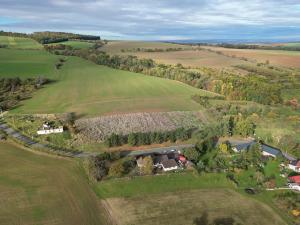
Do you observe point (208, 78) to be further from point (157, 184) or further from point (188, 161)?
point (157, 184)

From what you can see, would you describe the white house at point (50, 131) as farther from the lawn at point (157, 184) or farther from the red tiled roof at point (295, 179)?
the red tiled roof at point (295, 179)

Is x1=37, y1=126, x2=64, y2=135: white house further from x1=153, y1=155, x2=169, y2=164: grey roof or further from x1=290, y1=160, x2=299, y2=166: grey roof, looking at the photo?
x1=290, y1=160, x2=299, y2=166: grey roof

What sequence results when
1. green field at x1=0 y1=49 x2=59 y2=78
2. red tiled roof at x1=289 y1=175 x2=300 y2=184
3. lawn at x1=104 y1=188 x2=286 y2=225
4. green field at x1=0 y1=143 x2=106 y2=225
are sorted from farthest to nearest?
green field at x1=0 y1=49 x2=59 y2=78, red tiled roof at x1=289 y1=175 x2=300 y2=184, lawn at x1=104 y1=188 x2=286 y2=225, green field at x1=0 y1=143 x2=106 y2=225

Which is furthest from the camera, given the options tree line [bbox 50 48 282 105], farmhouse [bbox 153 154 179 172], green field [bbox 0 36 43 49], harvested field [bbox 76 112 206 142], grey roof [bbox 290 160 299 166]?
green field [bbox 0 36 43 49]

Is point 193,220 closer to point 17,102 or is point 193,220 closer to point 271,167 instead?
point 271,167

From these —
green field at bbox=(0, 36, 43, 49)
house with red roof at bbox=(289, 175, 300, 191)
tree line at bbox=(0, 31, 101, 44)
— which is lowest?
house with red roof at bbox=(289, 175, 300, 191)

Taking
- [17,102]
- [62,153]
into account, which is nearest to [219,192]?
[62,153]

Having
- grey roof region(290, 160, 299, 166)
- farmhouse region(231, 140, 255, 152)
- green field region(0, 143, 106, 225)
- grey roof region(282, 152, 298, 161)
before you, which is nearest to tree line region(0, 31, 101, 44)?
green field region(0, 143, 106, 225)
